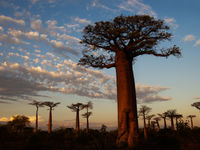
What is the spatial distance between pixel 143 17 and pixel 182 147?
234 inches

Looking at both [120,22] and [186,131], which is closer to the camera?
[120,22]

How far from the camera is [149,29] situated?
32.7 feet

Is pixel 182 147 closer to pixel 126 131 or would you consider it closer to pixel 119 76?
pixel 126 131

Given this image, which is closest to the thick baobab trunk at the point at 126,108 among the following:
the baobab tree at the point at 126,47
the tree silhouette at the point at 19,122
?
the baobab tree at the point at 126,47

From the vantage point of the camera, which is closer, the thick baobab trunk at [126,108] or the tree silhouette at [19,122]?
the thick baobab trunk at [126,108]

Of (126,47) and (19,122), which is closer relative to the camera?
(126,47)

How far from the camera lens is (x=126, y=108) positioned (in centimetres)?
849

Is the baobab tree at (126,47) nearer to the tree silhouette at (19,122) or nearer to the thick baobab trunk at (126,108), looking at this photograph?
the thick baobab trunk at (126,108)

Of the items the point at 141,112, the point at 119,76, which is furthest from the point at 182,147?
the point at 141,112

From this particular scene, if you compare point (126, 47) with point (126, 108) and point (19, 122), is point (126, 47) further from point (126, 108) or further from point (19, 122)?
point (19, 122)

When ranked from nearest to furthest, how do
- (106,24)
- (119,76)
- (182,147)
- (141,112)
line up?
(182,147) → (119,76) → (106,24) → (141,112)

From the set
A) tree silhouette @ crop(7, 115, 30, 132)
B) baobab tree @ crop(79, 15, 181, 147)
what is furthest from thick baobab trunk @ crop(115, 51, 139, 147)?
tree silhouette @ crop(7, 115, 30, 132)

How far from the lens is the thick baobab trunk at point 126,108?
325 inches

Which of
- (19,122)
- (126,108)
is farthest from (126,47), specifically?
(19,122)
